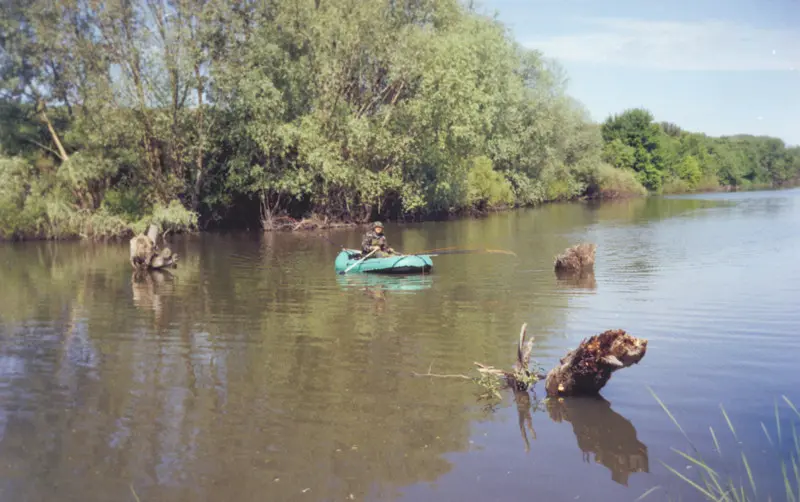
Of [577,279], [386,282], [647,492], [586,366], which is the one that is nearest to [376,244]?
[386,282]

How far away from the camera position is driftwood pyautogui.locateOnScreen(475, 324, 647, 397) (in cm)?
761

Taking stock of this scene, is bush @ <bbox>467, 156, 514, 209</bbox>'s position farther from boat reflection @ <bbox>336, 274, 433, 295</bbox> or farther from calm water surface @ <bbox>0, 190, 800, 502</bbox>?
boat reflection @ <bbox>336, 274, 433, 295</bbox>

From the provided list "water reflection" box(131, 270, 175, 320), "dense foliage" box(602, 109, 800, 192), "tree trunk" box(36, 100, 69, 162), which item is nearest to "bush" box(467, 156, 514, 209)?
"tree trunk" box(36, 100, 69, 162)

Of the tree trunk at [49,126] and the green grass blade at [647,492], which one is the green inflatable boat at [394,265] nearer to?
the green grass blade at [647,492]

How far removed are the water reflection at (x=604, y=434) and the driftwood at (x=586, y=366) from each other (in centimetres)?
17

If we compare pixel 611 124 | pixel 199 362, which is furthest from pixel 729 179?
pixel 199 362

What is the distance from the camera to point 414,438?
23.7ft

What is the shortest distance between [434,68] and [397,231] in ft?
26.9

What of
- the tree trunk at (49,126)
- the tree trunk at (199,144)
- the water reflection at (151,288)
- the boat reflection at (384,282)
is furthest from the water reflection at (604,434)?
the tree trunk at (49,126)

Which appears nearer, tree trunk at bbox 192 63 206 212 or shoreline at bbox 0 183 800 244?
shoreline at bbox 0 183 800 244

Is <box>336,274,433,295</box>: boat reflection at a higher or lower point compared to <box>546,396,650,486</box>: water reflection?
higher

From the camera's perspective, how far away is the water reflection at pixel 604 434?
21.6 feet

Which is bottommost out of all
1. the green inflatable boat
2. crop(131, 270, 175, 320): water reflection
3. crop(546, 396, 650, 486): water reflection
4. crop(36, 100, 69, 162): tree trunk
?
crop(546, 396, 650, 486): water reflection

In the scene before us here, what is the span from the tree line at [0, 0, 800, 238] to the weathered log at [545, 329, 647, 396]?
82.7 ft
